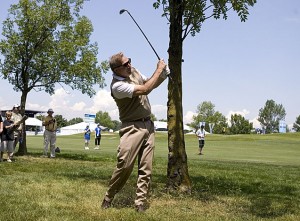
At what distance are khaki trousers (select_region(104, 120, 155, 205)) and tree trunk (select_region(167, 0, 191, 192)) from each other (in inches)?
71.2

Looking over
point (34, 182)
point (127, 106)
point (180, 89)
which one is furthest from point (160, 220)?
point (34, 182)

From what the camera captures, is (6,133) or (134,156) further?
(6,133)

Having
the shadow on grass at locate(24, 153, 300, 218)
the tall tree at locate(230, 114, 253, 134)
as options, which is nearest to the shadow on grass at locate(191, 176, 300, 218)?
the shadow on grass at locate(24, 153, 300, 218)

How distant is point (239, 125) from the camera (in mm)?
129500

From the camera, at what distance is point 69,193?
24.6 feet

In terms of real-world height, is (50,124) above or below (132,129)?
above

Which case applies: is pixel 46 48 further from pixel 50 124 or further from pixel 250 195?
pixel 250 195

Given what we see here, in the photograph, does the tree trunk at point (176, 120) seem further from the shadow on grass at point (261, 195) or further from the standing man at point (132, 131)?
the standing man at point (132, 131)

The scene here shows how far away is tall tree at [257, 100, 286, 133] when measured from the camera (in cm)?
16200

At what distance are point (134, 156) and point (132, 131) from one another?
36 cm

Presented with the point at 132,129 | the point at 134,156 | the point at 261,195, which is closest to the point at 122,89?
the point at 132,129

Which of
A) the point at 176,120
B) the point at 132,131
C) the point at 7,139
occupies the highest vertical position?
the point at 176,120

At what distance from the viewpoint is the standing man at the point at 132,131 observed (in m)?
6.10

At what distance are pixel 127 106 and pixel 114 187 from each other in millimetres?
1184
